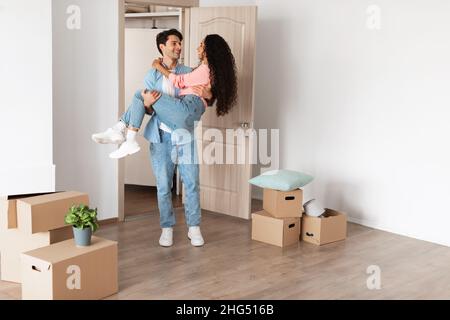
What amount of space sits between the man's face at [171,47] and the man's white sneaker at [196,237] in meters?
1.32

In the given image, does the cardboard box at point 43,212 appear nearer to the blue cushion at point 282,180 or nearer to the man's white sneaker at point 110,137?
the man's white sneaker at point 110,137

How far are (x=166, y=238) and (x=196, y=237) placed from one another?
0.23 meters

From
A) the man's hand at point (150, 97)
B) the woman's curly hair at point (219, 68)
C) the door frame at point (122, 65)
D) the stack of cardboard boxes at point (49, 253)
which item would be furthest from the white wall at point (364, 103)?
the stack of cardboard boxes at point (49, 253)

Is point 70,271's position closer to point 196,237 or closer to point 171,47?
point 196,237

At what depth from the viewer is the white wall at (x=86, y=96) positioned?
4.78 meters

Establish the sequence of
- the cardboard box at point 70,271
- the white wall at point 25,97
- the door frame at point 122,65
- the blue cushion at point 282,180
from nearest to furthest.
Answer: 1. the cardboard box at point 70,271
2. the white wall at point 25,97
3. the blue cushion at point 282,180
4. the door frame at point 122,65

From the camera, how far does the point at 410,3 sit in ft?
15.7

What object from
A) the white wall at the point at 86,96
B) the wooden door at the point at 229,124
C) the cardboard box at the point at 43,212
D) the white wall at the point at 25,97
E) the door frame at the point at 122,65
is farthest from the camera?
the wooden door at the point at 229,124

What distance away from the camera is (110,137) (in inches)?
169

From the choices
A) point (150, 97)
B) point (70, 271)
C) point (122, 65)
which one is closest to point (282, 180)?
point (150, 97)

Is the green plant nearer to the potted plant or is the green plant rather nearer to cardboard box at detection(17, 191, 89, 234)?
the potted plant

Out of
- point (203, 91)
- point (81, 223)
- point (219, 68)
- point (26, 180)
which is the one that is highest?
point (219, 68)

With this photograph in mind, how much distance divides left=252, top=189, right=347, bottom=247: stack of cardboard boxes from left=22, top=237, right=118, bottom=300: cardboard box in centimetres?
152

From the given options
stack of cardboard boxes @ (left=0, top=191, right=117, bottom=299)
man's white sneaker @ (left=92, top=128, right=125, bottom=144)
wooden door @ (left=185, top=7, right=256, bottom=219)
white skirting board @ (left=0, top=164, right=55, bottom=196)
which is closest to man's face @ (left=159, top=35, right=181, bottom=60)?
man's white sneaker @ (left=92, top=128, right=125, bottom=144)
